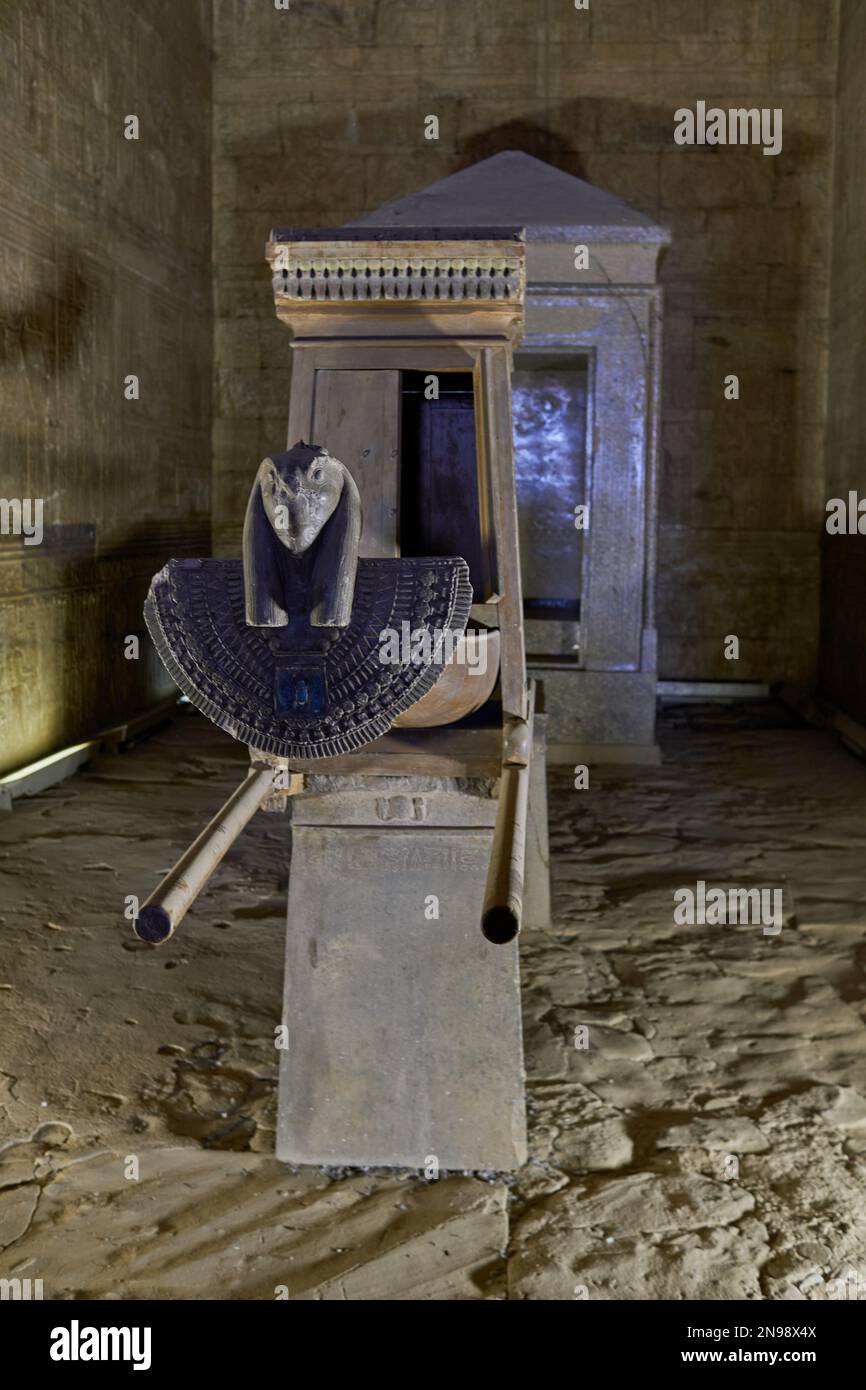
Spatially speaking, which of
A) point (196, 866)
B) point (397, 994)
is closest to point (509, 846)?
point (196, 866)

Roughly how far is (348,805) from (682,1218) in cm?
122

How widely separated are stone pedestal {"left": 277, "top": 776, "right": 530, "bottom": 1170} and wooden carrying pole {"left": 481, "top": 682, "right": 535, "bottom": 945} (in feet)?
0.66

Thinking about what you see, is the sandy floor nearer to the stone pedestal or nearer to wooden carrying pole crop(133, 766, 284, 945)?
the stone pedestal

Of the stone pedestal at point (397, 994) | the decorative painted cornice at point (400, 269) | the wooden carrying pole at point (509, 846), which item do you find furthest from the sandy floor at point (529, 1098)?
the decorative painted cornice at point (400, 269)

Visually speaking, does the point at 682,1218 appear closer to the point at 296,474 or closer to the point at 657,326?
the point at 296,474

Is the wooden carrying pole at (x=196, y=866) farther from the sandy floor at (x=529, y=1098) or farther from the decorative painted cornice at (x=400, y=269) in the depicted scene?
the decorative painted cornice at (x=400, y=269)

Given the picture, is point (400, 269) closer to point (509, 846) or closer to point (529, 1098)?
point (509, 846)

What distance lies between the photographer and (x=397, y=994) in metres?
3.21

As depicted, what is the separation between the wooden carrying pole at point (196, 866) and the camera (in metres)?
2.33

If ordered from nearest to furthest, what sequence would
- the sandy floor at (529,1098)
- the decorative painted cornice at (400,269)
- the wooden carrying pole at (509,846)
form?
the wooden carrying pole at (509,846) → the sandy floor at (529,1098) → the decorative painted cornice at (400,269)

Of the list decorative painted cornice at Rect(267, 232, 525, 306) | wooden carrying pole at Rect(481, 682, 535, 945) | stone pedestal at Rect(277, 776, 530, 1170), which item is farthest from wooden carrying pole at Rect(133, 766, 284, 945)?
decorative painted cornice at Rect(267, 232, 525, 306)

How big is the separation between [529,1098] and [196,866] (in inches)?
61.8

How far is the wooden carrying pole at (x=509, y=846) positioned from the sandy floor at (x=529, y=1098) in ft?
2.70

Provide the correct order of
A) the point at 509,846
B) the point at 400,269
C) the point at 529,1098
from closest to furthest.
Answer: the point at 509,846, the point at 400,269, the point at 529,1098
